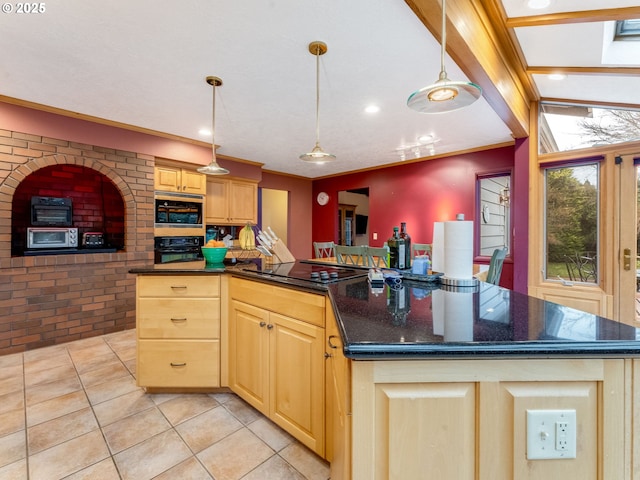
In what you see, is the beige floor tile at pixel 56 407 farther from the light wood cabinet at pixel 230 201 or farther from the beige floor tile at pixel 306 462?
the light wood cabinet at pixel 230 201

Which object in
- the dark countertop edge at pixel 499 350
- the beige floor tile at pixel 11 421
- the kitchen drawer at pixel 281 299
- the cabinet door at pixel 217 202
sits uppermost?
the cabinet door at pixel 217 202

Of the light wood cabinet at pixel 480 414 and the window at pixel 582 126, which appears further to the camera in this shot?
the window at pixel 582 126

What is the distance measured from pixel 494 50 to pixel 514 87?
725 millimetres

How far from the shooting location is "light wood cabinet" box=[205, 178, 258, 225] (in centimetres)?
455

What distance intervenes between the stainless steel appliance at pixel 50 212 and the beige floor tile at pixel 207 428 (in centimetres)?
276

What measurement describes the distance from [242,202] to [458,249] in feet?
13.3

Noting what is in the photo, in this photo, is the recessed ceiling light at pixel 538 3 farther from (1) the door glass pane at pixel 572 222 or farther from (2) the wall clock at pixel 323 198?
(2) the wall clock at pixel 323 198

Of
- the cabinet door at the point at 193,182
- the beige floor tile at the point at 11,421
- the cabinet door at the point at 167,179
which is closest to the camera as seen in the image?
the beige floor tile at the point at 11,421

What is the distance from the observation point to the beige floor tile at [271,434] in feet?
5.27

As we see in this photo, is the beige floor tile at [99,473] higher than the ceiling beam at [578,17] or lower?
lower

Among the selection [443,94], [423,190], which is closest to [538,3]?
[443,94]

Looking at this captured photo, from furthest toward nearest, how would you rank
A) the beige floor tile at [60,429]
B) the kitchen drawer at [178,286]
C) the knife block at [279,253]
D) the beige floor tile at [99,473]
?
the knife block at [279,253]
the kitchen drawer at [178,286]
the beige floor tile at [60,429]
the beige floor tile at [99,473]

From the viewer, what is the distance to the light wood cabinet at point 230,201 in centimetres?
455

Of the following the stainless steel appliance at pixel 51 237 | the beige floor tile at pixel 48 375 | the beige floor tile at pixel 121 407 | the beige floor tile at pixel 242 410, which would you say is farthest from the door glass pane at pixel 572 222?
the stainless steel appliance at pixel 51 237
